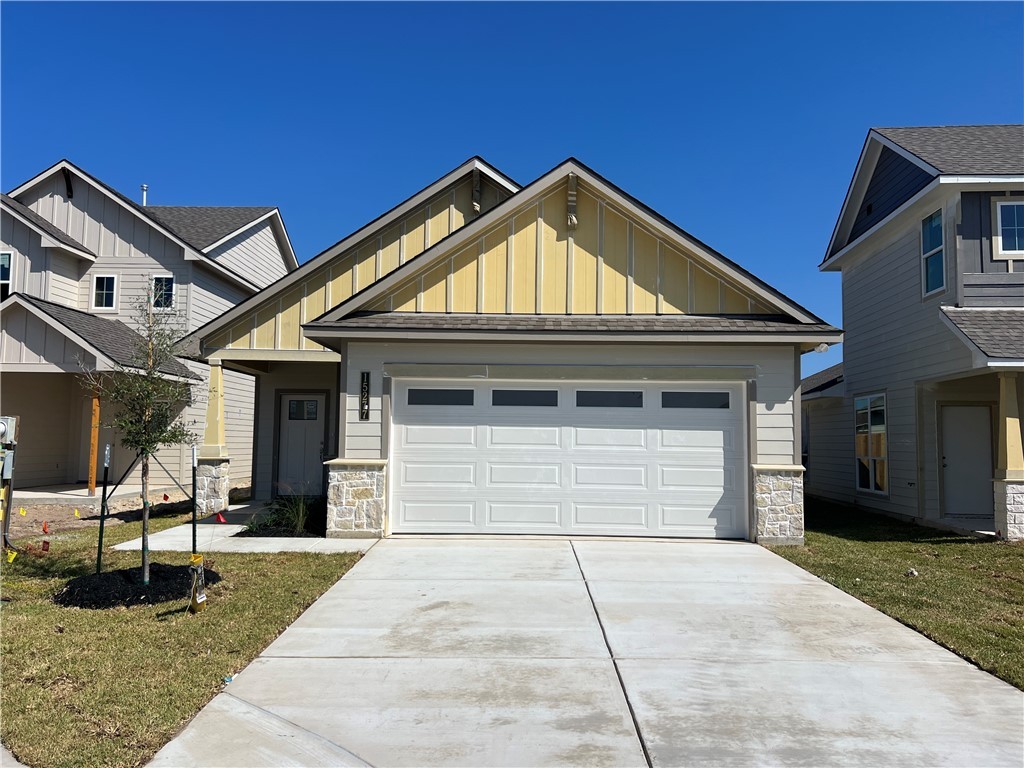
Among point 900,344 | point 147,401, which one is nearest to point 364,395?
point 147,401

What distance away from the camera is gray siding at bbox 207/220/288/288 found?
20.0 metres

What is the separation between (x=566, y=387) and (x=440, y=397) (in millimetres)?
1900

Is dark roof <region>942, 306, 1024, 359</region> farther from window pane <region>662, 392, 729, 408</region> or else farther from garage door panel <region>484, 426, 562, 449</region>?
garage door panel <region>484, 426, 562, 449</region>

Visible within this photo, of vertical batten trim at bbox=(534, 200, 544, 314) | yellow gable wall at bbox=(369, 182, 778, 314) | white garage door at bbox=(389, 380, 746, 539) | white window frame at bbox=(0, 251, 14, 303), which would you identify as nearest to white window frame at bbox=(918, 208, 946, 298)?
yellow gable wall at bbox=(369, 182, 778, 314)

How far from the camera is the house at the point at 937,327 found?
11.5 m

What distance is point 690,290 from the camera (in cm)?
1058

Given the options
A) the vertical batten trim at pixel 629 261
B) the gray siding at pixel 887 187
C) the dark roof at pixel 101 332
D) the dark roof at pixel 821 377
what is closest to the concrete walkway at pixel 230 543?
the dark roof at pixel 101 332

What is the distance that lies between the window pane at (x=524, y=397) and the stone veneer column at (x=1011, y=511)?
23.6 ft

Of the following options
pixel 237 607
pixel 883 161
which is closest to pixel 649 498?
pixel 237 607

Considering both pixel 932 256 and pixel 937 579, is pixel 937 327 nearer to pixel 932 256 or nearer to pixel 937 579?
pixel 932 256

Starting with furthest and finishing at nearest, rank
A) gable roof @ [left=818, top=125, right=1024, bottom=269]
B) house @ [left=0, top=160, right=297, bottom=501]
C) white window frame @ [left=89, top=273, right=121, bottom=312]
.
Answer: white window frame @ [left=89, top=273, right=121, bottom=312] < house @ [left=0, top=160, right=297, bottom=501] < gable roof @ [left=818, top=125, right=1024, bottom=269]

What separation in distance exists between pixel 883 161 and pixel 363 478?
41.9 ft

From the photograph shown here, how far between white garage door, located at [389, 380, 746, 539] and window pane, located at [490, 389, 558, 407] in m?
0.02

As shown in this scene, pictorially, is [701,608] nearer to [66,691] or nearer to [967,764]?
[967,764]
